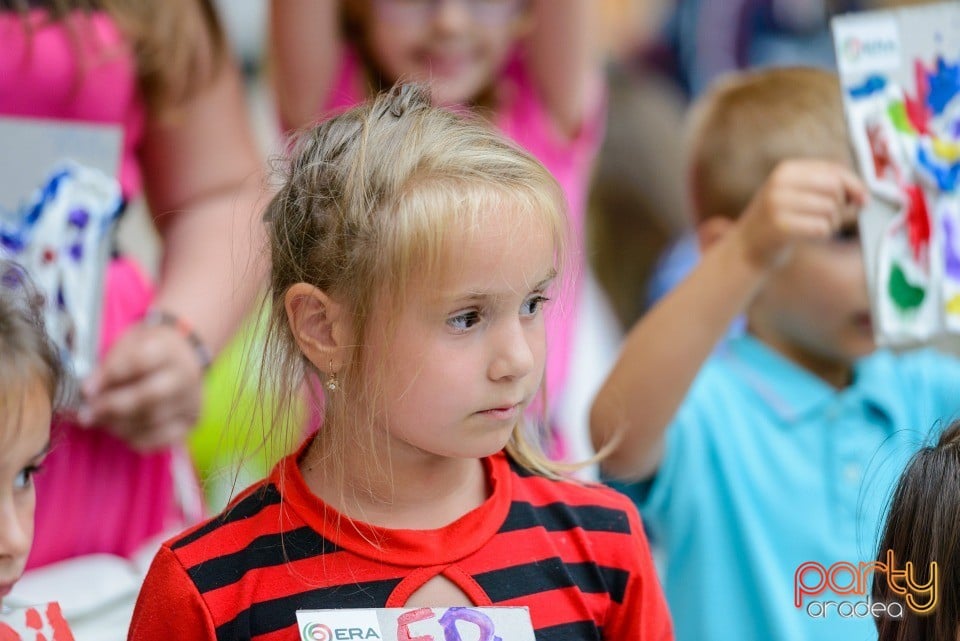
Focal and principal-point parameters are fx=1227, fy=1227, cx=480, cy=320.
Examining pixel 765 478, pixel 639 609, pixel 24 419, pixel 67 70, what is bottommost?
pixel 639 609

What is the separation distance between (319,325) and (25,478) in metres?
0.28

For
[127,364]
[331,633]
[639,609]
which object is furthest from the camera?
[127,364]

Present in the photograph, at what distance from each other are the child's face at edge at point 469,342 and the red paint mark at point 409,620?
0.13 m

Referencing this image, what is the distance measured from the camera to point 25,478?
1058mm

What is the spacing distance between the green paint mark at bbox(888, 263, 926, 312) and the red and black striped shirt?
50 cm

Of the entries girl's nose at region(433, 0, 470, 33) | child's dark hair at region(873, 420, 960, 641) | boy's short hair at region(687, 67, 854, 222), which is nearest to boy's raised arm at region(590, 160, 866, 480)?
boy's short hair at region(687, 67, 854, 222)

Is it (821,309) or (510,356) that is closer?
(510,356)

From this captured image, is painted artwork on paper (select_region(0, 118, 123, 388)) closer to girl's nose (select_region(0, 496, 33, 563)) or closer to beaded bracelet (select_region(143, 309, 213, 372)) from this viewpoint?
beaded bracelet (select_region(143, 309, 213, 372))

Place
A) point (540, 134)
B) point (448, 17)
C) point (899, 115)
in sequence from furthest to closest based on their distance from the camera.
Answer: point (540, 134) → point (448, 17) → point (899, 115)

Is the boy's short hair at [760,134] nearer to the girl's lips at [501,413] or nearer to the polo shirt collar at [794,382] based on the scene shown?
the polo shirt collar at [794,382]

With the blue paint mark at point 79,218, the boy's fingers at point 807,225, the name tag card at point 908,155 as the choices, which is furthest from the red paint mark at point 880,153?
the blue paint mark at point 79,218

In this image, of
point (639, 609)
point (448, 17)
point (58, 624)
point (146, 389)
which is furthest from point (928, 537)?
point (448, 17)

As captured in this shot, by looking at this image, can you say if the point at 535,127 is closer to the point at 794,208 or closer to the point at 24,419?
the point at 794,208

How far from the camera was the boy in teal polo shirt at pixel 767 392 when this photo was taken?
4.67 feet
